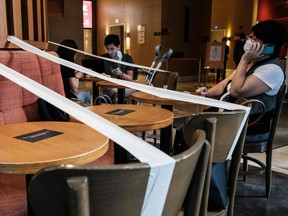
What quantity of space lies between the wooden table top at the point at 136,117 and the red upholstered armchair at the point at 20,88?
493 millimetres

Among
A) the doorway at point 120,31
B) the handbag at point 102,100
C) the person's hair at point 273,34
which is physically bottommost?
the handbag at point 102,100

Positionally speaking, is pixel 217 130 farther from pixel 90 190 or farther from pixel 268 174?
pixel 268 174

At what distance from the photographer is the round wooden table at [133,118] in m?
1.64

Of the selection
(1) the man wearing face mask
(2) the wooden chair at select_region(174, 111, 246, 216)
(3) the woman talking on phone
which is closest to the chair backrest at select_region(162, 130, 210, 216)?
(2) the wooden chair at select_region(174, 111, 246, 216)

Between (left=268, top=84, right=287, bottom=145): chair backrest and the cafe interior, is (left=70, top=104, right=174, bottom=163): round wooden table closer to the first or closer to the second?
the cafe interior

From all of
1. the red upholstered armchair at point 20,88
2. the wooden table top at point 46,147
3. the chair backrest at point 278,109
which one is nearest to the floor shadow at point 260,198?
the chair backrest at point 278,109

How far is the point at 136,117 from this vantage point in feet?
5.93

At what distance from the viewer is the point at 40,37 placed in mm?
2625

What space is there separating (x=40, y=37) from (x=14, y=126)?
1317mm

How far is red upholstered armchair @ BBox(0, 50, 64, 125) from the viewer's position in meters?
2.00

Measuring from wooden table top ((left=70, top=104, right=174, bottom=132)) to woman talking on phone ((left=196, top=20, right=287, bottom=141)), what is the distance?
0.64 metres

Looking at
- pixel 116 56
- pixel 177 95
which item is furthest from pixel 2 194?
pixel 116 56

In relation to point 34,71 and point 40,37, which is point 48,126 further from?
point 40,37

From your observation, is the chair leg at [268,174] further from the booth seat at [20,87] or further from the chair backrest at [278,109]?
the booth seat at [20,87]
